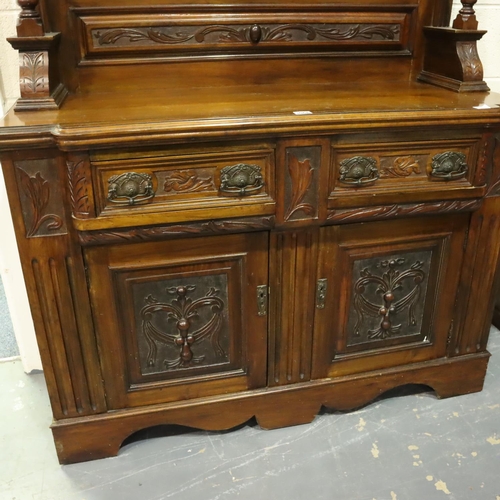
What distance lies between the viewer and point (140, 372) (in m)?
1.43

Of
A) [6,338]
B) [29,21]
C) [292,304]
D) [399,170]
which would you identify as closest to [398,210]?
[399,170]

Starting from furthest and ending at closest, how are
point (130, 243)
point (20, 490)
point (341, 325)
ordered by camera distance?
point (341, 325) < point (20, 490) < point (130, 243)

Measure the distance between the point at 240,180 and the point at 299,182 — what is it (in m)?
0.14

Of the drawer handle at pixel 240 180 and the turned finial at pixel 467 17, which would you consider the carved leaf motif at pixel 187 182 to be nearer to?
the drawer handle at pixel 240 180

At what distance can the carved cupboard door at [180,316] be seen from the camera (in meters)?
1.30

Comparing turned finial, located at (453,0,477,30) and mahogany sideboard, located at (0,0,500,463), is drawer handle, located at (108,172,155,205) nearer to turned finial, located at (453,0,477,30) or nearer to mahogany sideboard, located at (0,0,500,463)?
mahogany sideboard, located at (0,0,500,463)

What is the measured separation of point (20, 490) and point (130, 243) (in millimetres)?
732

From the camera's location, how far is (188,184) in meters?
1.21

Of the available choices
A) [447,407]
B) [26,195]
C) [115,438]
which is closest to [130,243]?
[26,195]

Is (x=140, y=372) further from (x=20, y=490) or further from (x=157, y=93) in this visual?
(x=157, y=93)

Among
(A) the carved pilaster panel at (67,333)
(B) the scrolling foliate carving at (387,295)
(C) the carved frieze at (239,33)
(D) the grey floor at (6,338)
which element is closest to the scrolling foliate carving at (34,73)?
(C) the carved frieze at (239,33)

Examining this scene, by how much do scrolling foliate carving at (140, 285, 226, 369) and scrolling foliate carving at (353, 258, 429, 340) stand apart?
40 centimetres

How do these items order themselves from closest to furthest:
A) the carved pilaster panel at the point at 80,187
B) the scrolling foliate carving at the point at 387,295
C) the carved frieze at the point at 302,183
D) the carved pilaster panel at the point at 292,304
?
the carved pilaster panel at the point at 80,187 → the carved frieze at the point at 302,183 → the carved pilaster panel at the point at 292,304 → the scrolling foliate carving at the point at 387,295

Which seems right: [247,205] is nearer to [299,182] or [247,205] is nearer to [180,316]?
[299,182]
